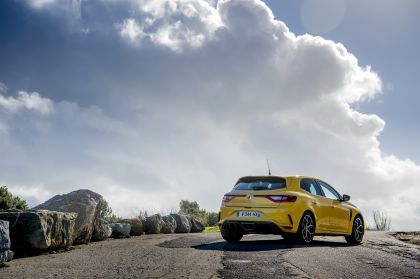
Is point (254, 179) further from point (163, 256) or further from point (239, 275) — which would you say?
→ point (239, 275)

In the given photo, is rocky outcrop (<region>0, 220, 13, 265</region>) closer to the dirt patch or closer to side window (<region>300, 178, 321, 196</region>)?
side window (<region>300, 178, 321, 196</region>)

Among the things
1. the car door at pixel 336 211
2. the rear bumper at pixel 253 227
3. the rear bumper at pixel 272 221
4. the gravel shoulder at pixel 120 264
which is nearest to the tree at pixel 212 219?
the car door at pixel 336 211

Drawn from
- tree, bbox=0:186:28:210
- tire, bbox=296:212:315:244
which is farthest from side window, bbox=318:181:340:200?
tree, bbox=0:186:28:210

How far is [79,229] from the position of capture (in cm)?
1003

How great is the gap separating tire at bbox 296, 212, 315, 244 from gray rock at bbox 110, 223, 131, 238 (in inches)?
198

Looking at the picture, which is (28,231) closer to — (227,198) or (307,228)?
(227,198)

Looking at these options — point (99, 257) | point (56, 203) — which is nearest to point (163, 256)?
point (99, 257)

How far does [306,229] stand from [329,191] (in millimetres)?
1781

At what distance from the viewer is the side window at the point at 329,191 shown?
11242mm

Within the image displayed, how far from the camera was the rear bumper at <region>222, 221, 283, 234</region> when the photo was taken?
963cm

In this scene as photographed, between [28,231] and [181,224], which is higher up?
[181,224]

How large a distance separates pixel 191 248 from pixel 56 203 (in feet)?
12.3

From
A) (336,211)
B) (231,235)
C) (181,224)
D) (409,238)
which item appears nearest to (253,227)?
(231,235)

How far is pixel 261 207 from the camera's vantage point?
9789 millimetres
